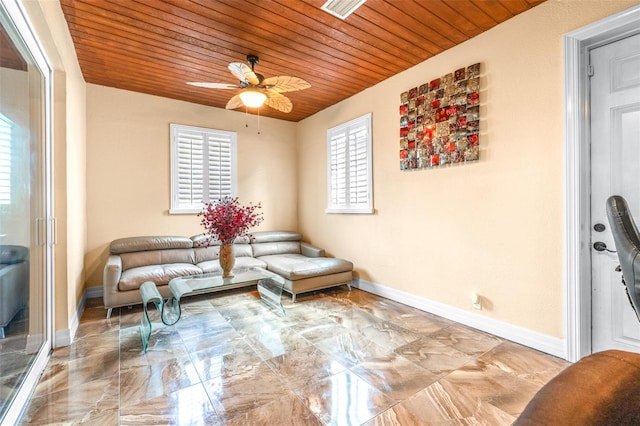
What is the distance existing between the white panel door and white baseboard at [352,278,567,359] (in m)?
0.27

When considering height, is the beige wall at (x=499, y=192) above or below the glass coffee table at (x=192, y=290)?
above

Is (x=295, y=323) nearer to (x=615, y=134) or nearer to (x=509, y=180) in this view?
(x=509, y=180)

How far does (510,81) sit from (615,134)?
2.82 ft

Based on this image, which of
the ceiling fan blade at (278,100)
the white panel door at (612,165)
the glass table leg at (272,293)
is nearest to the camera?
the white panel door at (612,165)

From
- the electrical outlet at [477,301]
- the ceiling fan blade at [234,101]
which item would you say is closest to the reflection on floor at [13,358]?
the ceiling fan blade at [234,101]

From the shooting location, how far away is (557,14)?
7.32 ft

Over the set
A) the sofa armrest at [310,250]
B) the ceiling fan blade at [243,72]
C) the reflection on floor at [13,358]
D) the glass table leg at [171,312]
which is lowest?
the glass table leg at [171,312]

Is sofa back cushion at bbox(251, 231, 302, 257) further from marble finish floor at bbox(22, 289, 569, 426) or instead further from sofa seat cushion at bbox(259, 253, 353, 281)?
marble finish floor at bbox(22, 289, 569, 426)

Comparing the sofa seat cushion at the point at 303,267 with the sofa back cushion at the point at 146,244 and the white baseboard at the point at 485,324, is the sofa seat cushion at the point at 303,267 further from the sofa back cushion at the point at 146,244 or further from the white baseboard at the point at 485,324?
the sofa back cushion at the point at 146,244

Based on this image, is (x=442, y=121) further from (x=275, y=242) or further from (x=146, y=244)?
(x=146, y=244)

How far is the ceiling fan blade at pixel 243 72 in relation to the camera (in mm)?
2514

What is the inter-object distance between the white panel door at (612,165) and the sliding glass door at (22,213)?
12.4 feet

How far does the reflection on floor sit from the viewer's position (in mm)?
1607

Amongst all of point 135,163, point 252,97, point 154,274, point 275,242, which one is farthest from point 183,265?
point 252,97
